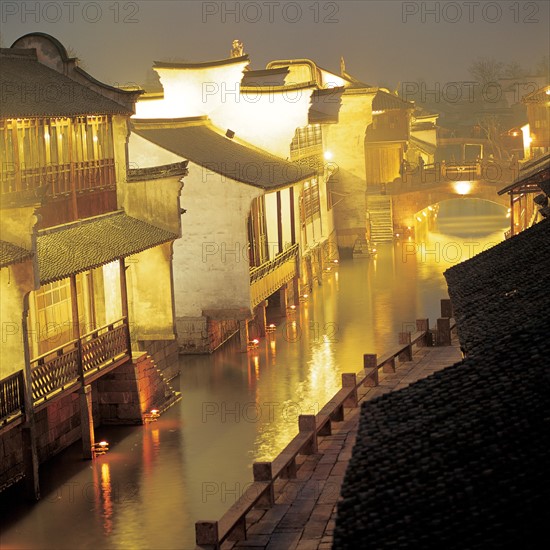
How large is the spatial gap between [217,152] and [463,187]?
28324mm

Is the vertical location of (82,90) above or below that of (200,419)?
above

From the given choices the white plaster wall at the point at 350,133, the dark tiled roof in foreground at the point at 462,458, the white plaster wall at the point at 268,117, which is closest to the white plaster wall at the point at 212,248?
the white plaster wall at the point at 268,117

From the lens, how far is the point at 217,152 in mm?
38625

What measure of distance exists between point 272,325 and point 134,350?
11223mm

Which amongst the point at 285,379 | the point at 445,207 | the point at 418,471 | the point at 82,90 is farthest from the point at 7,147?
the point at 445,207

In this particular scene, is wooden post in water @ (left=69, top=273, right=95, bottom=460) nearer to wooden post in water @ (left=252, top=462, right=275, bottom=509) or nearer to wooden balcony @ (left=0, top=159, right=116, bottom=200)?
wooden balcony @ (left=0, top=159, right=116, bottom=200)

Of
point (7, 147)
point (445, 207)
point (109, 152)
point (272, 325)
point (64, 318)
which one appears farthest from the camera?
point (445, 207)

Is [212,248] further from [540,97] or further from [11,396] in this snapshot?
[540,97]

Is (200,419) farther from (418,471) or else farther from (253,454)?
(418,471)

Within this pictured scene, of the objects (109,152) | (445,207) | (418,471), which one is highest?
(109,152)

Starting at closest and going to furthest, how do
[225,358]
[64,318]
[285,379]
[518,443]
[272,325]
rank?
[518,443] → [64,318] → [285,379] → [225,358] → [272,325]

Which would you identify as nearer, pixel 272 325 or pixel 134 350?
pixel 134 350

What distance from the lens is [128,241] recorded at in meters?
28.2

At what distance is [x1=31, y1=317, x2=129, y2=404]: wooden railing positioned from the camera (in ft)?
77.7
